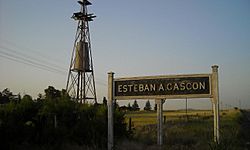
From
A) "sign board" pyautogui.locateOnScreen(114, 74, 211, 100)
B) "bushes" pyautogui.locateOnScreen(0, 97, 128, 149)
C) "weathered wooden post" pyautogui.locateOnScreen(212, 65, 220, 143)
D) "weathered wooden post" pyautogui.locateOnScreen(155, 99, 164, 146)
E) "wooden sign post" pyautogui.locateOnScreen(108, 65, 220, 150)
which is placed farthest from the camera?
"weathered wooden post" pyautogui.locateOnScreen(155, 99, 164, 146)

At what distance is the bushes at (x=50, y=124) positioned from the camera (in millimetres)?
12654

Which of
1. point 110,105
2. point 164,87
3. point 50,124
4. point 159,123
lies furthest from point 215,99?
point 50,124

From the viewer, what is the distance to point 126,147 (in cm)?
1476

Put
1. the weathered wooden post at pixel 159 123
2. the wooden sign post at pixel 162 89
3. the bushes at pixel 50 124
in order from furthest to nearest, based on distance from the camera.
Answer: the weathered wooden post at pixel 159 123 < the wooden sign post at pixel 162 89 < the bushes at pixel 50 124

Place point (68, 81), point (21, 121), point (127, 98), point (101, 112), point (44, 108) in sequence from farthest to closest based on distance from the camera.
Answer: point (68, 81)
point (101, 112)
point (127, 98)
point (44, 108)
point (21, 121)

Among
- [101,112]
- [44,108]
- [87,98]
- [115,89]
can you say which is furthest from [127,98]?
[87,98]

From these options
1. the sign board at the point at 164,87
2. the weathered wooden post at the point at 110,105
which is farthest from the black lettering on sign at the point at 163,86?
the weathered wooden post at the point at 110,105

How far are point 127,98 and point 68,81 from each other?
14.0 meters

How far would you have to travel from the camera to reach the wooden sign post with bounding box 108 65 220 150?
49.3 ft

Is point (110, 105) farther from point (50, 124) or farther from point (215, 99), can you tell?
point (215, 99)

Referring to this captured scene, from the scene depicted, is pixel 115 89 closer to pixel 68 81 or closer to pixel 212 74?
pixel 212 74

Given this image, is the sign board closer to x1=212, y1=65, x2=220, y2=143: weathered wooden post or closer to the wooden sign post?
the wooden sign post

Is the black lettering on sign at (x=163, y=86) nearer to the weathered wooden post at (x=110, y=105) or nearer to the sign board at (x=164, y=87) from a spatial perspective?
the sign board at (x=164, y=87)

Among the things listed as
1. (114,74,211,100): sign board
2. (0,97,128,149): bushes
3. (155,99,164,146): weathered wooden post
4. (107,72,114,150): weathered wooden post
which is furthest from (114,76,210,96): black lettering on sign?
(0,97,128,149): bushes
